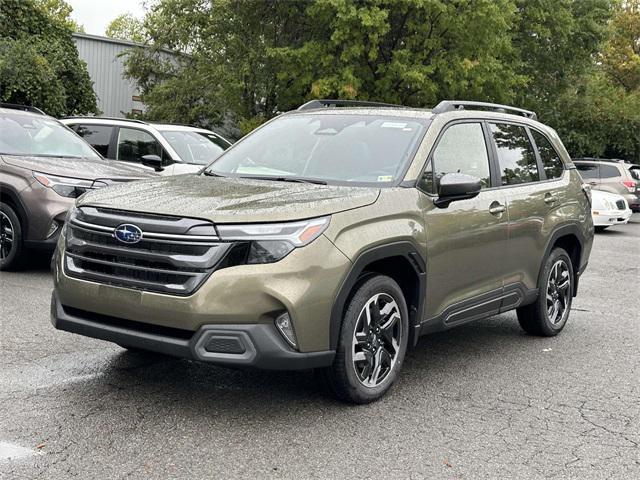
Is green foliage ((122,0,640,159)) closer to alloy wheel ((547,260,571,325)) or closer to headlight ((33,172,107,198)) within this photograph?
headlight ((33,172,107,198))

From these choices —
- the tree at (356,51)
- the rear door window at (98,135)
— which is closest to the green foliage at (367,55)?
the tree at (356,51)

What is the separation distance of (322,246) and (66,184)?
192 inches

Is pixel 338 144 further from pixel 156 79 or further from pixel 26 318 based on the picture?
pixel 156 79

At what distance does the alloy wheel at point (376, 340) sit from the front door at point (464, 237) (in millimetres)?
385

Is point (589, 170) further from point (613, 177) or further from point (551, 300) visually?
point (551, 300)

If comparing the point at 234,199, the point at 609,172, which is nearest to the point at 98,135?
the point at 234,199

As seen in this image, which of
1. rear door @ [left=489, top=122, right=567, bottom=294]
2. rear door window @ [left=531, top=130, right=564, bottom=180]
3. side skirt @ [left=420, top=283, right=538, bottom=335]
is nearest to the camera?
side skirt @ [left=420, top=283, right=538, bottom=335]

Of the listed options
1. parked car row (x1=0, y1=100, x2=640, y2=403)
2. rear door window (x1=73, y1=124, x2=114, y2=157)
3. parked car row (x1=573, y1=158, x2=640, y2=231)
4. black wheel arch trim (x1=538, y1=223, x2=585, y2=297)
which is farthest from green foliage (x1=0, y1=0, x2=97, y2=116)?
black wheel arch trim (x1=538, y1=223, x2=585, y2=297)

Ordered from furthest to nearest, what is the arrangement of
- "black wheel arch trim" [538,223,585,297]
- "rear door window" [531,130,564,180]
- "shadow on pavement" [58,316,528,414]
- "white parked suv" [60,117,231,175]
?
1. "white parked suv" [60,117,231,175]
2. "rear door window" [531,130,564,180]
3. "black wheel arch trim" [538,223,585,297]
4. "shadow on pavement" [58,316,528,414]

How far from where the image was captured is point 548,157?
6.94m

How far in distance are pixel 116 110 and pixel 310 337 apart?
30962 millimetres

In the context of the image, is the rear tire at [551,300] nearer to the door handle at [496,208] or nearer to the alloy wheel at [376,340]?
the door handle at [496,208]

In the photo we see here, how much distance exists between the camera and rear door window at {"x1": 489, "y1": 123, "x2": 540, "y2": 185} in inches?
244

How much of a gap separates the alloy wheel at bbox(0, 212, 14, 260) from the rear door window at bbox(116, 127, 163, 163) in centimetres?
349
